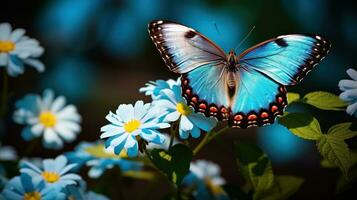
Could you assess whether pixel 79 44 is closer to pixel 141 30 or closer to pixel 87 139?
pixel 141 30

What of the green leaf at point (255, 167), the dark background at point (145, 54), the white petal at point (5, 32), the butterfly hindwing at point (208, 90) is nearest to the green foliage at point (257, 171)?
the green leaf at point (255, 167)

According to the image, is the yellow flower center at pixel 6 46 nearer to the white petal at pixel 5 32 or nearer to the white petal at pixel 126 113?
the white petal at pixel 5 32

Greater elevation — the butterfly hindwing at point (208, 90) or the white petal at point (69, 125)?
the butterfly hindwing at point (208, 90)

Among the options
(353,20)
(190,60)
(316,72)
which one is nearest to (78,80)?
(316,72)

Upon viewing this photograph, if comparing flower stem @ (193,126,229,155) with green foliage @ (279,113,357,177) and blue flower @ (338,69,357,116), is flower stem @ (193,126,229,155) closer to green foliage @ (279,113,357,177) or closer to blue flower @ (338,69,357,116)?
green foliage @ (279,113,357,177)

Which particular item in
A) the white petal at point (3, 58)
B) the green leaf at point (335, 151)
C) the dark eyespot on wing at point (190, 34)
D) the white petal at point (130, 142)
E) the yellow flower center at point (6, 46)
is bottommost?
the green leaf at point (335, 151)

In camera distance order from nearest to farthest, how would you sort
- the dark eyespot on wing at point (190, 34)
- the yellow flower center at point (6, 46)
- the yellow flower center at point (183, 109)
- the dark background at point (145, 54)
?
the yellow flower center at point (183, 109), the dark eyespot on wing at point (190, 34), the yellow flower center at point (6, 46), the dark background at point (145, 54)
